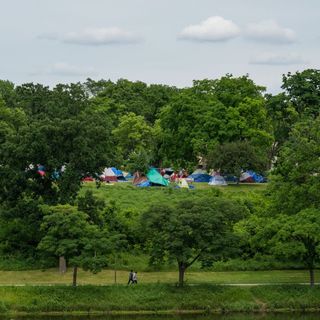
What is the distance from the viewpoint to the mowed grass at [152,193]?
65.3 meters

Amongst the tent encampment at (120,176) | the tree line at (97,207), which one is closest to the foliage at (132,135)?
the tent encampment at (120,176)

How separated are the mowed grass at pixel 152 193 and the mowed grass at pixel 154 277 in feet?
44.6

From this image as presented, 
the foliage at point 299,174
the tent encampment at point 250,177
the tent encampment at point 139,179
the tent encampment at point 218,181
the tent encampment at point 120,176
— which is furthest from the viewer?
the tent encampment at point 120,176

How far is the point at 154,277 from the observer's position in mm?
46094

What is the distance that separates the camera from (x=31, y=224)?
158 ft

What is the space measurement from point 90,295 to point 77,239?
10.2 feet

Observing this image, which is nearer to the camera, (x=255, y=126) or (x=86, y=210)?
(x=86, y=210)

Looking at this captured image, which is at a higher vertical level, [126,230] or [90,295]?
[126,230]

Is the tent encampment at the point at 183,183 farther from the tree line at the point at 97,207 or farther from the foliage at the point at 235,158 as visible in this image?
the tree line at the point at 97,207

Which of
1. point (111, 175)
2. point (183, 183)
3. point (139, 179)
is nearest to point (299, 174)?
point (183, 183)

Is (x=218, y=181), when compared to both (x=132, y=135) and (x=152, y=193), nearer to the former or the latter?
(x=152, y=193)

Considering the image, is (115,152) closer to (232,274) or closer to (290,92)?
(232,274)

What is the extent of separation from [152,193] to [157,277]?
91.1 feet

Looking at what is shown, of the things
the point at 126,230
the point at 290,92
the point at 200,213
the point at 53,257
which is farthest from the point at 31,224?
the point at 290,92
